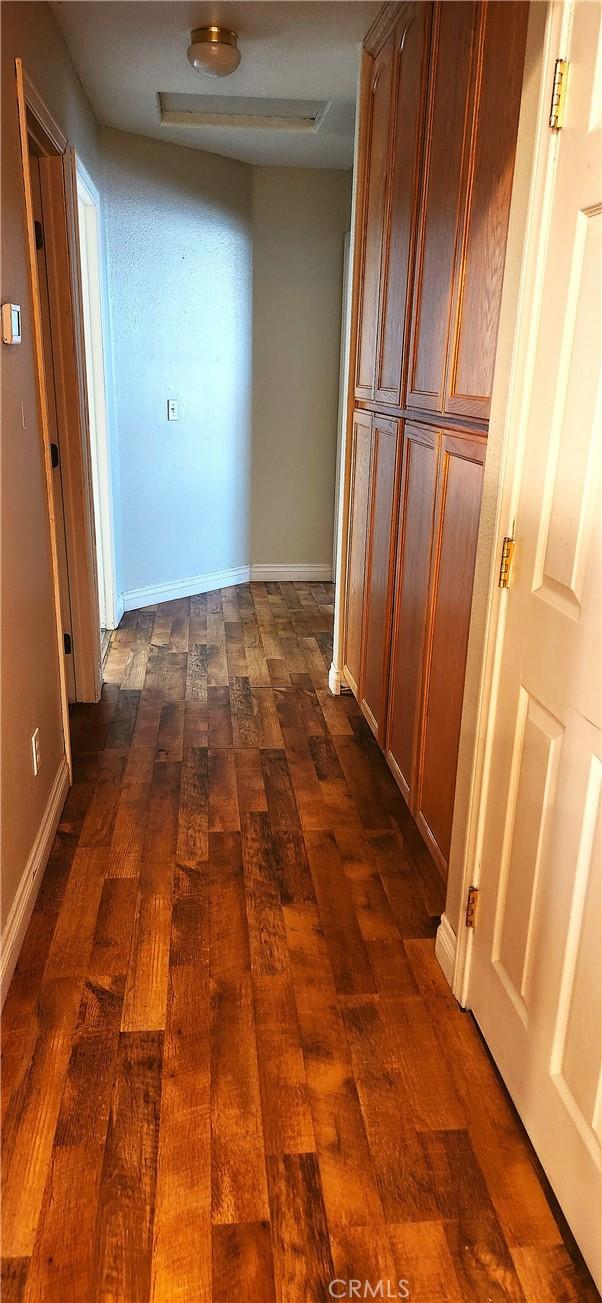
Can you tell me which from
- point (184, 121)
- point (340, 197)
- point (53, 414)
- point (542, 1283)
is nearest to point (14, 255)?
point (53, 414)

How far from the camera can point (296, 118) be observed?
4297mm

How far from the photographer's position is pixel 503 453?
166cm

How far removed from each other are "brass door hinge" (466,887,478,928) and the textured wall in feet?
11.5

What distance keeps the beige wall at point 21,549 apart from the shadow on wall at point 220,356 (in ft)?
6.62

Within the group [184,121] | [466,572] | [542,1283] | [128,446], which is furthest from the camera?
[128,446]

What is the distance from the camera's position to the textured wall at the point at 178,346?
465 centimetres

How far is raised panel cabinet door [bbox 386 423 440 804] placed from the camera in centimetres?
245

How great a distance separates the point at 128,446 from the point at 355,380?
68.9 inches

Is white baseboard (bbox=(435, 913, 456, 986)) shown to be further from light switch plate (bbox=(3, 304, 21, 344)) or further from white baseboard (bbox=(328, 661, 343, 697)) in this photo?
white baseboard (bbox=(328, 661, 343, 697))

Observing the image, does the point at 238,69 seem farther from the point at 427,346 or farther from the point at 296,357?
the point at 296,357

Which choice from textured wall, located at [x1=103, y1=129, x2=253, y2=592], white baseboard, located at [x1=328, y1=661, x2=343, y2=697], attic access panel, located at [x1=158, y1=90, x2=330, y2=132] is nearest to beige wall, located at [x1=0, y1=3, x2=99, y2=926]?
white baseboard, located at [x1=328, y1=661, x2=343, y2=697]

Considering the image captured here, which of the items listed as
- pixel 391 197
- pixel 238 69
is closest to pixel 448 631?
pixel 391 197

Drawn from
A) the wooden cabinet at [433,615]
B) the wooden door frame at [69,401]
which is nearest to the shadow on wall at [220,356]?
the wooden door frame at [69,401]

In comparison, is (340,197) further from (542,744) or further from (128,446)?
(542,744)
